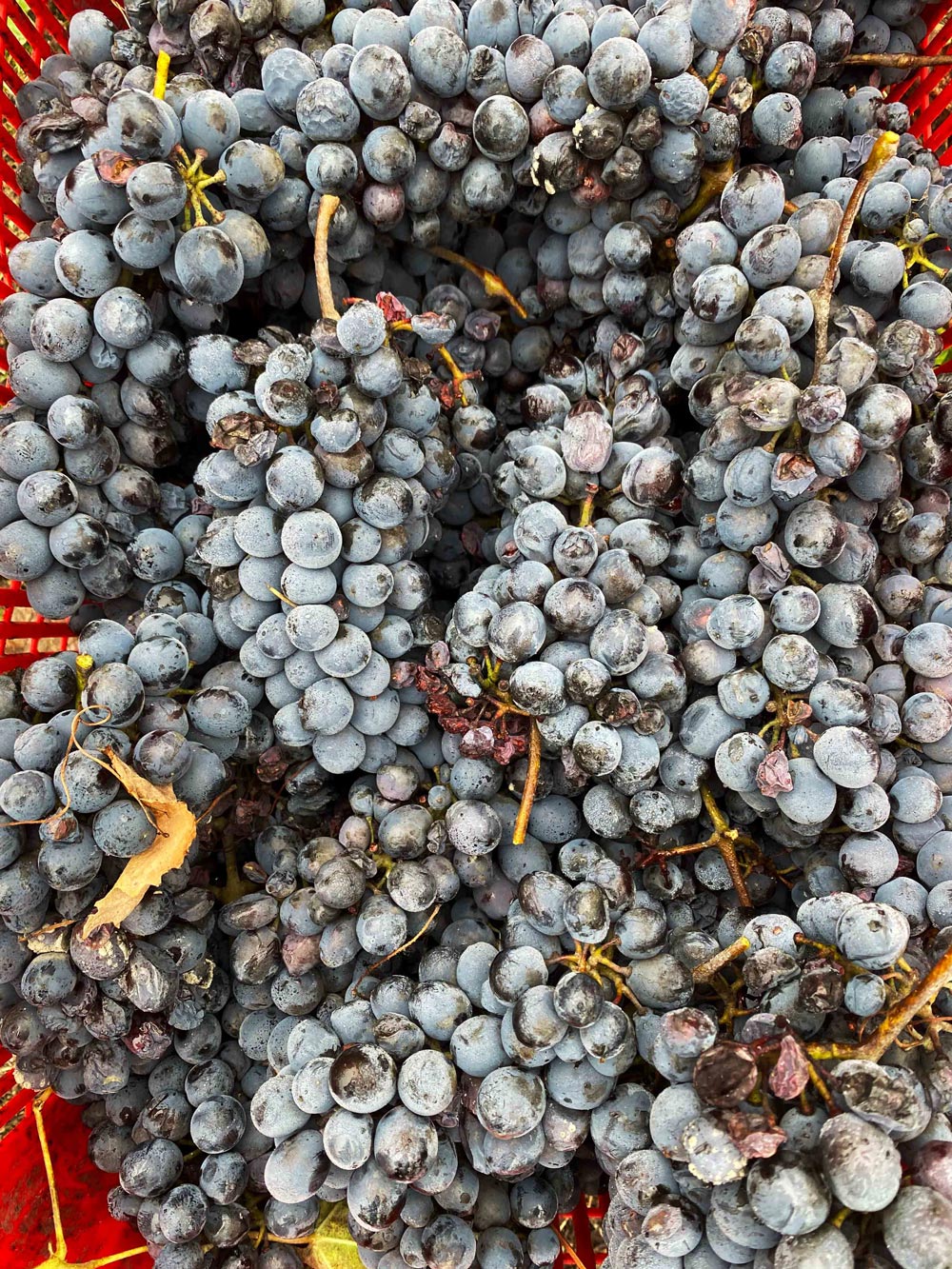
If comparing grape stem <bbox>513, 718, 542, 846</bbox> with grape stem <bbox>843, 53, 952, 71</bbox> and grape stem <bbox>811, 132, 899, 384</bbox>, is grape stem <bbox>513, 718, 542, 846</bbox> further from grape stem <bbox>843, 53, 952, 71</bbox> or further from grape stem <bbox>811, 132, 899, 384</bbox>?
grape stem <bbox>843, 53, 952, 71</bbox>

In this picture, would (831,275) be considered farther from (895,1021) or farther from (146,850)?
(146,850)

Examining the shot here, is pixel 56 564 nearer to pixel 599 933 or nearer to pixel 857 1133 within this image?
pixel 599 933

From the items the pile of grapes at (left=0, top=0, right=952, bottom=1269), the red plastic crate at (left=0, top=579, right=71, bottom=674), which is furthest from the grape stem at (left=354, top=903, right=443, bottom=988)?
the red plastic crate at (left=0, top=579, right=71, bottom=674)

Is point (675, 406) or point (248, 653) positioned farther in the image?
point (675, 406)

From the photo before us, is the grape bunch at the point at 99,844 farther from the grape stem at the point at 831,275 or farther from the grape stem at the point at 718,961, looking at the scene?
the grape stem at the point at 831,275

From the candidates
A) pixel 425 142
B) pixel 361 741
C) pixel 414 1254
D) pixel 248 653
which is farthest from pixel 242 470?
pixel 414 1254

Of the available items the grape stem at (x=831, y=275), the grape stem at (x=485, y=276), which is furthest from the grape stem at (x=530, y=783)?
the grape stem at (x=485, y=276)

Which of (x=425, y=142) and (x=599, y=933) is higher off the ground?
(x=425, y=142)
